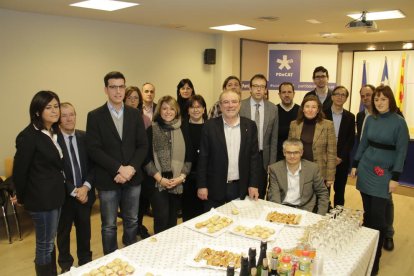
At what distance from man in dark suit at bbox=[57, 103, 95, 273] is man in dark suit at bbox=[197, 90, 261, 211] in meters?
0.90

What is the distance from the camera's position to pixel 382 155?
286 cm

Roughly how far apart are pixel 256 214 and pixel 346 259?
27.1 inches

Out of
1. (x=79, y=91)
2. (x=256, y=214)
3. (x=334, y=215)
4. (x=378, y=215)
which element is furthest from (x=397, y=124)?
(x=79, y=91)

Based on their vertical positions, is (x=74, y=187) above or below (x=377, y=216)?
above

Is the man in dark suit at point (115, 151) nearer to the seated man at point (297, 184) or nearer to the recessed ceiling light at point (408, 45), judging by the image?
the seated man at point (297, 184)

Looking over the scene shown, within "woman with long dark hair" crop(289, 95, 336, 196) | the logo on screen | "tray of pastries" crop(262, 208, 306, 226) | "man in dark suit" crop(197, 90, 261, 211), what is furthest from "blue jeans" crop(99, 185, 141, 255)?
the logo on screen

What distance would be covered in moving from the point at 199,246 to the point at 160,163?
44.9 inches

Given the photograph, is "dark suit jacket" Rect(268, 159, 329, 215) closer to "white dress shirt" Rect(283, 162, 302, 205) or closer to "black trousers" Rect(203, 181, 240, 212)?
"white dress shirt" Rect(283, 162, 302, 205)

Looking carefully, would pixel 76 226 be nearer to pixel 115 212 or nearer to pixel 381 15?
pixel 115 212

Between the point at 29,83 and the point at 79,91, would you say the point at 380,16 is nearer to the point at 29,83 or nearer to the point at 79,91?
the point at 79,91

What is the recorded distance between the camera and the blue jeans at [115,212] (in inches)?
106

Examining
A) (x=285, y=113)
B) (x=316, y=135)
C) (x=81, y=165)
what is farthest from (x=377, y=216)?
(x=81, y=165)

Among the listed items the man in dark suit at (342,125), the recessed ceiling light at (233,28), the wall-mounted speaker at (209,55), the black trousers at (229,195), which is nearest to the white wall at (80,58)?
the wall-mounted speaker at (209,55)

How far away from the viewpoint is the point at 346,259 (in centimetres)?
184
